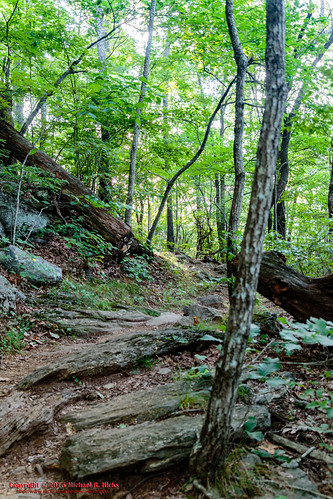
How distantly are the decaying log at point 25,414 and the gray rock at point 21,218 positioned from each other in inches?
196

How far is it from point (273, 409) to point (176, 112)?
10.0 meters

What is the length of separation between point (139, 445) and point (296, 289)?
325cm

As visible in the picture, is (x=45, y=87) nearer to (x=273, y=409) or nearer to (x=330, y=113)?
(x=330, y=113)

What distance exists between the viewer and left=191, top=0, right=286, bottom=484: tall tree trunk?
6.81 ft

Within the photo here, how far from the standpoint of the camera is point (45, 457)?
2822 millimetres

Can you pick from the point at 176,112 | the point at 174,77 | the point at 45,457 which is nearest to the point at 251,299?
the point at 45,457

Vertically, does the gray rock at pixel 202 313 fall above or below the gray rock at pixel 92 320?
above

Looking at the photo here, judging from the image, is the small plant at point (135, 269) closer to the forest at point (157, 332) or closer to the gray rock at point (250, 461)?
the forest at point (157, 332)

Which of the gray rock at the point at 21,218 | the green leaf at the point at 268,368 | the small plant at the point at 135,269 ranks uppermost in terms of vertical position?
the gray rock at the point at 21,218

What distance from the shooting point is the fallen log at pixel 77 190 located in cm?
919

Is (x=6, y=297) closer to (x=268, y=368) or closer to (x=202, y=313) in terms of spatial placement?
(x=202, y=313)

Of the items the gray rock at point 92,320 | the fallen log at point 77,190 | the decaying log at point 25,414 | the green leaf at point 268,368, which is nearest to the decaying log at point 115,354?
the decaying log at point 25,414

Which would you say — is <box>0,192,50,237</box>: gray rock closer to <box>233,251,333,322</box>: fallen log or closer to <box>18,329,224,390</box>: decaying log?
<box>18,329,224,390</box>: decaying log

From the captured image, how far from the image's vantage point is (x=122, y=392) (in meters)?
3.79
